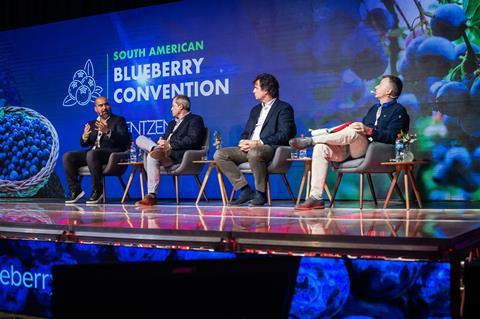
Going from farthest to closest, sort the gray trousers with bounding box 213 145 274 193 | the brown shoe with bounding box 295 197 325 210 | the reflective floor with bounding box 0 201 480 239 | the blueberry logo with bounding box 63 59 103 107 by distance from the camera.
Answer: the blueberry logo with bounding box 63 59 103 107 → the gray trousers with bounding box 213 145 274 193 → the brown shoe with bounding box 295 197 325 210 → the reflective floor with bounding box 0 201 480 239

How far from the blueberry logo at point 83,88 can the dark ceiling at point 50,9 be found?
735 millimetres

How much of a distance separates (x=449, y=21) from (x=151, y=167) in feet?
11.1

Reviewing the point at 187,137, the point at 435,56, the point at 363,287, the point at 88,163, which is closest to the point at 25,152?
the point at 88,163

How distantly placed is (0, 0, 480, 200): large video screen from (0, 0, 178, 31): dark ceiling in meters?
0.11

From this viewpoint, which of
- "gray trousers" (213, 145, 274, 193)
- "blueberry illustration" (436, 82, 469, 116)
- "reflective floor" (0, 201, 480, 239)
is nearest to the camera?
"reflective floor" (0, 201, 480, 239)

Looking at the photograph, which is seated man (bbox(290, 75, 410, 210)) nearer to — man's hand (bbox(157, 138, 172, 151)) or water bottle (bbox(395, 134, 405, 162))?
water bottle (bbox(395, 134, 405, 162))

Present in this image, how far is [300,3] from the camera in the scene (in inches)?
275

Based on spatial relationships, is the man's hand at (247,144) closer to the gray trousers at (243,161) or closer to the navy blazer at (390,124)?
the gray trousers at (243,161)

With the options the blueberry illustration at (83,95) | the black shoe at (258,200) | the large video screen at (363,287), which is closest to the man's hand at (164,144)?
the black shoe at (258,200)

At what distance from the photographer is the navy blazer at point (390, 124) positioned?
4785 millimetres

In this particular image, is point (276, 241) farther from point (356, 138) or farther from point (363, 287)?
point (356, 138)

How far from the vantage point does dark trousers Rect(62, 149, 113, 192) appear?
6328 mm

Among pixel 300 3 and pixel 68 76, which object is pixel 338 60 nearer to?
pixel 300 3

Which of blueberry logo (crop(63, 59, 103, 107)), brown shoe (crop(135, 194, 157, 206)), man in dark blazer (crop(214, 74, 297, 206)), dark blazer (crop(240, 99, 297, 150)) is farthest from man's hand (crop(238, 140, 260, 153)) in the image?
blueberry logo (crop(63, 59, 103, 107))
